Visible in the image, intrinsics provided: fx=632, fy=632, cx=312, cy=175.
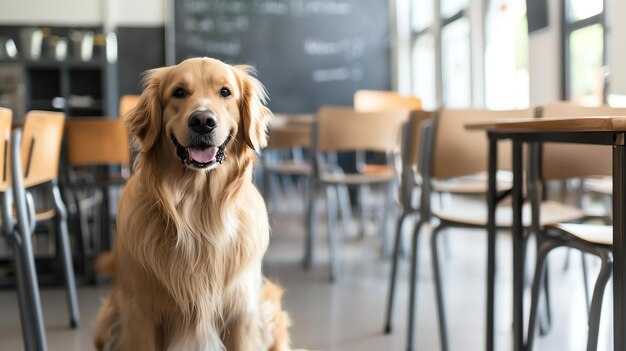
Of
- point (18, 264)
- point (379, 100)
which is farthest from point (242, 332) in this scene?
point (379, 100)

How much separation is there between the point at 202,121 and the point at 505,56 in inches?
192

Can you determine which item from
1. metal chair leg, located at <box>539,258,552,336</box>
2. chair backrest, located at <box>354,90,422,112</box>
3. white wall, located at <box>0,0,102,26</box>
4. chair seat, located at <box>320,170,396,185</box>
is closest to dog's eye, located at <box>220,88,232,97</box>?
metal chair leg, located at <box>539,258,552,336</box>

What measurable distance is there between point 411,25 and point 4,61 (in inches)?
195

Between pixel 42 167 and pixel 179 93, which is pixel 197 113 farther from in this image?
pixel 42 167

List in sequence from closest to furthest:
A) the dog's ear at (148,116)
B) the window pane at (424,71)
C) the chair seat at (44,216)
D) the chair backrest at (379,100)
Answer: the dog's ear at (148,116)
the chair seat at (44,216)
the chair backrest at (379,100)
the window pane at (424,71)

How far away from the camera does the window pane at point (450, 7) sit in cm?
636

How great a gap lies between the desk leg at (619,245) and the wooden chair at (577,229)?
0.75ft

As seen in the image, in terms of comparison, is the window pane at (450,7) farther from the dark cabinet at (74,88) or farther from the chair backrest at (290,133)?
the dark cabinet at (74,88)

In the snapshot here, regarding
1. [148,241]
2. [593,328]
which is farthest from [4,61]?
[593,328]

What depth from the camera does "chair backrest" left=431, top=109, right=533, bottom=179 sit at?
7.57ft

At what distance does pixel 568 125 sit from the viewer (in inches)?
52.4

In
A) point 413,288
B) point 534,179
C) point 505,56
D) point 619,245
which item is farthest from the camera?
point 505,56

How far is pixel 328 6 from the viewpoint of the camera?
823 centimetres

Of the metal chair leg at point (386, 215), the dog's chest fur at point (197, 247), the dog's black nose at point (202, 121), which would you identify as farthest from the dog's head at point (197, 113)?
the metal chair leg at point (386, 215)
